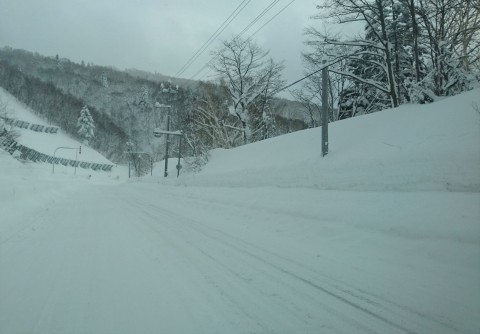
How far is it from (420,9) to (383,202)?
17.0m

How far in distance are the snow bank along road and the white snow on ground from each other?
20 millimetres

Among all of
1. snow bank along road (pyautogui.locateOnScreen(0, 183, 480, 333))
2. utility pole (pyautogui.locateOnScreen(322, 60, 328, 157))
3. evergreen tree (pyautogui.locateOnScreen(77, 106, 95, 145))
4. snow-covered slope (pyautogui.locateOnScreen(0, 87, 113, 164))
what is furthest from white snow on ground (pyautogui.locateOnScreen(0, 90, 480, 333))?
evergreen tree (pyautogui.locateOnScreen(77, 106, 95, 145))

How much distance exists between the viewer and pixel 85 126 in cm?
14288

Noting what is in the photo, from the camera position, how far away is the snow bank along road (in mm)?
3459

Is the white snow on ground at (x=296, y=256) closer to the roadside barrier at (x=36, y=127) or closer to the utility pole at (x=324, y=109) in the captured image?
the utility pole at (x=324, y=109)

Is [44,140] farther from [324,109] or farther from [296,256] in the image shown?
[296,256]

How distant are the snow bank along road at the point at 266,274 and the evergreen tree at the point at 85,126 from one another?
478 ft

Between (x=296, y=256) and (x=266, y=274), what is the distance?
3.63ft

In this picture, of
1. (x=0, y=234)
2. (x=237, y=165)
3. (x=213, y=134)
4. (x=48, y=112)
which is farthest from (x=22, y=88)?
(x=0, y=234)

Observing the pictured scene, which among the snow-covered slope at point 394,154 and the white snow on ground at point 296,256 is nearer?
the white snow on ground at point 296,256

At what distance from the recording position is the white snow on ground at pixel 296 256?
3.53 metres

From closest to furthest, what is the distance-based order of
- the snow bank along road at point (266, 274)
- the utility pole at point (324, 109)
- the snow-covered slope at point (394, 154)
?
the snow bank along road at point (266, 274)
the snow-covered slope at point (394, 154)
the utility pole at point (324, 109)

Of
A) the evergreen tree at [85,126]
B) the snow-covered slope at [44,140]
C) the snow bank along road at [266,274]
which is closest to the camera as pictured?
the snow bank along road at [266,274]

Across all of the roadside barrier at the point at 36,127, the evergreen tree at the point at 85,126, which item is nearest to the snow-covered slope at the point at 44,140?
the roadside barrier at the point at 36,127
